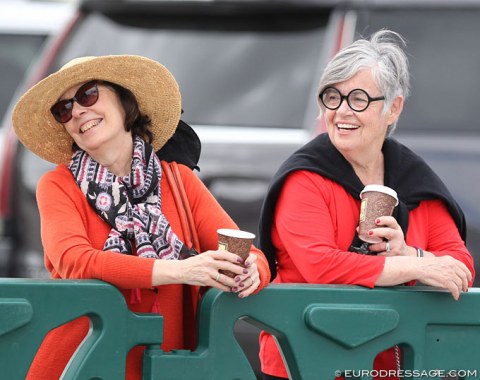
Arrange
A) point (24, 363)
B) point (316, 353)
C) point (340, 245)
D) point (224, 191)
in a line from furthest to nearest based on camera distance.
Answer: point (224, 191), point (340, 245), point (316, 353), point (24, 363)

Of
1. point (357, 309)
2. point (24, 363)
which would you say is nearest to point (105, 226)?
point (24, 363)

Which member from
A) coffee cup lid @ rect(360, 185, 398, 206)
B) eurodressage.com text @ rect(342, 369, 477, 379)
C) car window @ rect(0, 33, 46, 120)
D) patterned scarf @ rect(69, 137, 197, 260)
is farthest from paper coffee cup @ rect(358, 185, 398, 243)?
car window @ rect(0, 33, 46, 120)

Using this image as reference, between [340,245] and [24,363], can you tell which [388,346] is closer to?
[340,245]

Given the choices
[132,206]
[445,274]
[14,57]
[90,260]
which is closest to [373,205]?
[445,274]

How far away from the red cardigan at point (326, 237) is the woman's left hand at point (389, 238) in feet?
0.26

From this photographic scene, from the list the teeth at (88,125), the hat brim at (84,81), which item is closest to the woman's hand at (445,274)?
the hat brim at (84,81)

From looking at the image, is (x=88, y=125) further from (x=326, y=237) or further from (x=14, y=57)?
(x=14, y=57)

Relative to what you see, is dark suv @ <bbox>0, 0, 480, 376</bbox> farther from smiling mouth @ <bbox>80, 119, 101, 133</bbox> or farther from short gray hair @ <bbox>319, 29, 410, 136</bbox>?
smiling mouth @ <bbox>80, 119, 101, 133</bbox>

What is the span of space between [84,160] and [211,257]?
0.55 meters

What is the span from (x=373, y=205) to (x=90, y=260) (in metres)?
0.90

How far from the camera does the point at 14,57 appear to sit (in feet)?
40.6

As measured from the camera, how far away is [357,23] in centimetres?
656

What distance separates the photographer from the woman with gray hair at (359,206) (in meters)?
4.10

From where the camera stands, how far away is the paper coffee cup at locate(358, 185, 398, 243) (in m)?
4.09
